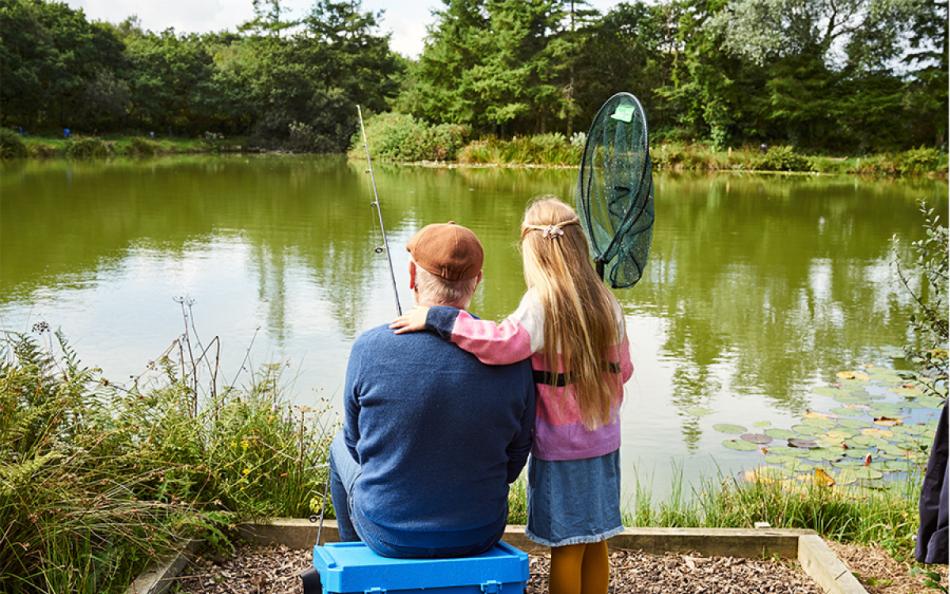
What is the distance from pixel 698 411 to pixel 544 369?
316 centimetres

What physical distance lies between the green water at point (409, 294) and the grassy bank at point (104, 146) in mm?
10393

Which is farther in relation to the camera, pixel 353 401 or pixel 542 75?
pixel 542 75

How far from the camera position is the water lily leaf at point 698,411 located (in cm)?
499

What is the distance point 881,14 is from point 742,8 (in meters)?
4.16

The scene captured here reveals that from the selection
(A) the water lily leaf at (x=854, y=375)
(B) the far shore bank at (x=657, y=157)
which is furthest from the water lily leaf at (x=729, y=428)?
(B) the far shore bank at (x=657, y=157)

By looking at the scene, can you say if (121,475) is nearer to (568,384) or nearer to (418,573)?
(418,573)

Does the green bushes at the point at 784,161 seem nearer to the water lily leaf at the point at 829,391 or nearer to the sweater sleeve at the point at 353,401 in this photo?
the water lily leaf at the point at 829,391

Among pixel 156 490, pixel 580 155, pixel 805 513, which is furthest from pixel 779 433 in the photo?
pixel 580 155

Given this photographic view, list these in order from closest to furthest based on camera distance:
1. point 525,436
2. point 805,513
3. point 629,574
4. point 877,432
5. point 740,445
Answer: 1. point 525,436
2. point 629,574
3. point 805,513
4. point 740,445
5. point 877,432

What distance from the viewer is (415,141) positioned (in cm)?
3028

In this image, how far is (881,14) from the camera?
92.6 ft

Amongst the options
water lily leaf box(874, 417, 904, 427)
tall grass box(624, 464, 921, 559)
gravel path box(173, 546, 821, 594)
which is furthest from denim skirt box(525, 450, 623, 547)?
water lily leaf box(874, 417, 904, 427)

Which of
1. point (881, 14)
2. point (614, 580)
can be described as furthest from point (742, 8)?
point (614, 580)

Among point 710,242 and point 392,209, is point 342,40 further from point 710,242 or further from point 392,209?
point 710,242
